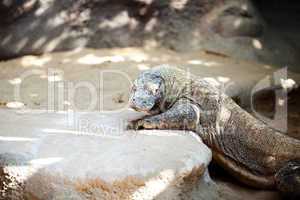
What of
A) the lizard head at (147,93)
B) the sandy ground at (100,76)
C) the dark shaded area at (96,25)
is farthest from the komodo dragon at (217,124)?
the dark shaded area at (96,25)

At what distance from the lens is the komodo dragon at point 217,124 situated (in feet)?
14.9

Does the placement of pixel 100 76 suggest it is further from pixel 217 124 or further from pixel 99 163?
pixel 99 163

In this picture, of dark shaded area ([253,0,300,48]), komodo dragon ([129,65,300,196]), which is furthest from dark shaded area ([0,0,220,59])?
komodo dragon ([129,65,300,196])

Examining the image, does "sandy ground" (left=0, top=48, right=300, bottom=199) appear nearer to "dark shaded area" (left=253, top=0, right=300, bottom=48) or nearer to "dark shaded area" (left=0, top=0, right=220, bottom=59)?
"dark shaded area" (left=0, top=0, right=220, bottom=59)

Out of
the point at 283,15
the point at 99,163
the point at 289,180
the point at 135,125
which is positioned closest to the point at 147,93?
the point at 135,125

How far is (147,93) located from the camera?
458cm

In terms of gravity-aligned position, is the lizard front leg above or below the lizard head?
below

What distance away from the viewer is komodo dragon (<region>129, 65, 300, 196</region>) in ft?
14.9

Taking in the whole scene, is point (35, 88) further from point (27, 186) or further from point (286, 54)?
point (286, 54)

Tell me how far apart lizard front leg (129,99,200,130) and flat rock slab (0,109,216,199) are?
0.09m

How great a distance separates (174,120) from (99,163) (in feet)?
3.45

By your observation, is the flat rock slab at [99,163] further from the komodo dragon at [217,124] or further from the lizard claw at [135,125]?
the komodo dragon at [217,124]

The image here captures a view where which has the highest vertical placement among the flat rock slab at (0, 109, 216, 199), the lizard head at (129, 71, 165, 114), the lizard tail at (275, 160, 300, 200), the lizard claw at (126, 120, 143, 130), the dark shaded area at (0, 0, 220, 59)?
the dark shaded area at (0, 0, 220, 59)

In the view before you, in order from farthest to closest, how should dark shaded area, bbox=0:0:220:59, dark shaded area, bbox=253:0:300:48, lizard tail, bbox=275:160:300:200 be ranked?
dark shaded area, bbox=253:0:300:48 < dark shaded area, bbox=0:0:220:59 < lizard tail, bbox=275:160:300:200
